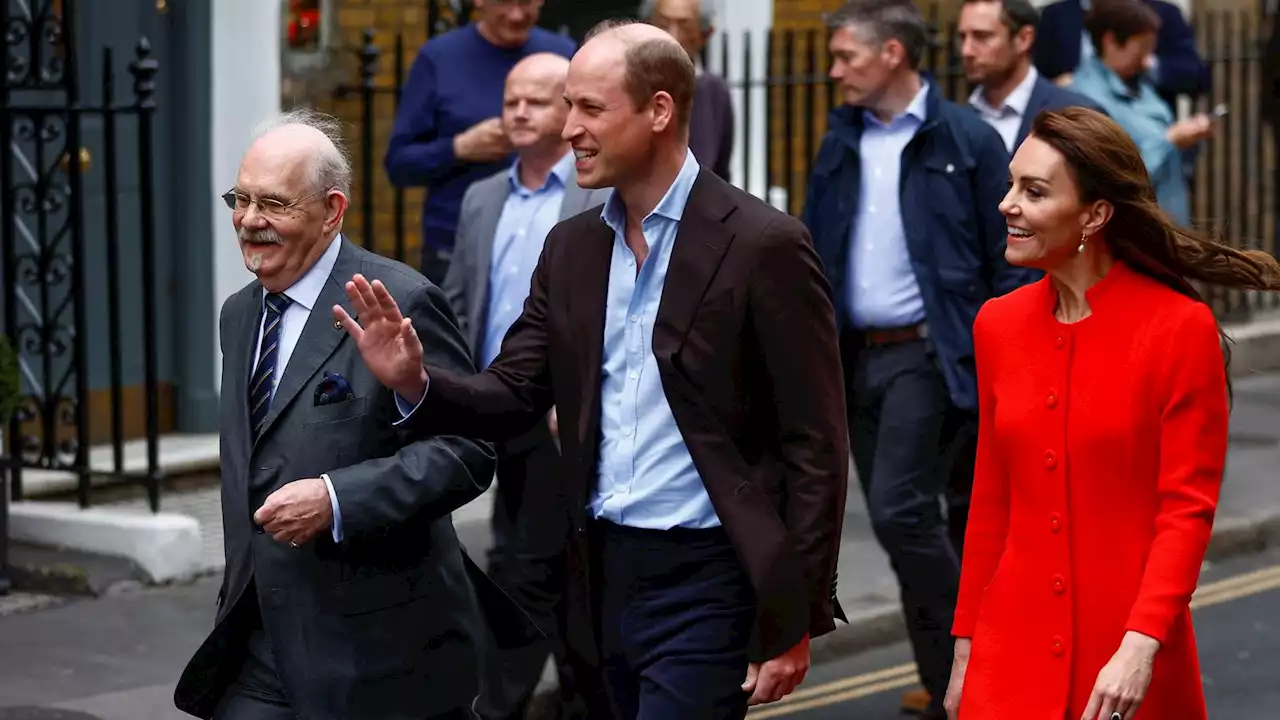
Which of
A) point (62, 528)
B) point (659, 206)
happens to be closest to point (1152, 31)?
point (62, 528)

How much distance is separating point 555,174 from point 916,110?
1081mm

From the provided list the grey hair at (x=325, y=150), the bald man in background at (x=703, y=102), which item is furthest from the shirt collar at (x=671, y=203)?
the bald man in background at (x=703, y=102)

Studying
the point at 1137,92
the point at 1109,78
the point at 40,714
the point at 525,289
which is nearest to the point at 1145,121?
the point at 1109,78

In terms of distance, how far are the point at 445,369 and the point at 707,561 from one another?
1.99 ft

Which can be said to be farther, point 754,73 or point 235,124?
point 754,73

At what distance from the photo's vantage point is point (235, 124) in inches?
409

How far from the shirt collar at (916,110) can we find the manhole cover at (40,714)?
A: 2792 millimetres

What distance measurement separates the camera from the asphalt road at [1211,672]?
732cm

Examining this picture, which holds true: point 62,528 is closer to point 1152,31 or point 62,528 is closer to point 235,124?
point 235,124

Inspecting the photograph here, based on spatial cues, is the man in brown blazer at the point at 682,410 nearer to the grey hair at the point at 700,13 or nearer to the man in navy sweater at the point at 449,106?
the man in navy sweater at the point at 449,106

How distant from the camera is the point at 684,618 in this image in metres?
4.54

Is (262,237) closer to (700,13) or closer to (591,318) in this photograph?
(591,318)

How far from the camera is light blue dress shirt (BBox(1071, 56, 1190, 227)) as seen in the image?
9078 millimetres

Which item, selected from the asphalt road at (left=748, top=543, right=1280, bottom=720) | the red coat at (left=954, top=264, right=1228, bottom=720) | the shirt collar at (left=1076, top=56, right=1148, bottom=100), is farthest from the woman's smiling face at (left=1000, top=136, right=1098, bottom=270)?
the shirt collar at (left=1076, top=56, right=1148, bottom=100)
